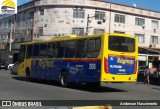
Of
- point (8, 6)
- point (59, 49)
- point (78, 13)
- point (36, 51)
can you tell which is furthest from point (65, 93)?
point (78, 13)

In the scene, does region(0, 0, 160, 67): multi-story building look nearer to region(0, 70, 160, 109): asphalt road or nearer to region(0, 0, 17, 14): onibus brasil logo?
region(0, 0, 17, 14): onibus brasil logo

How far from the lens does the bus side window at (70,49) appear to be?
20391mm

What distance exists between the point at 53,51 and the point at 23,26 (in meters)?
42.2

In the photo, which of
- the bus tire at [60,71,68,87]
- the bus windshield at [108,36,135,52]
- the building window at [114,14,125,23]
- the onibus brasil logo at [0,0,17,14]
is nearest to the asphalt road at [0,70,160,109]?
the bus tire at [60,71,68,87]

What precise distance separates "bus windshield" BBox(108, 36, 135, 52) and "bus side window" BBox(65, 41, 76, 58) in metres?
2.66

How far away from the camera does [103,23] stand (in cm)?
5875

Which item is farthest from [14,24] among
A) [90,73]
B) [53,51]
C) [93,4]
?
[90,73]

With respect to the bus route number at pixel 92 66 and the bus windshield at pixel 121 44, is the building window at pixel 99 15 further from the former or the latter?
the bus route number at pixel 92 66

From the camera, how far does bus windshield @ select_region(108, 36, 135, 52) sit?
Answer: 60.6ft

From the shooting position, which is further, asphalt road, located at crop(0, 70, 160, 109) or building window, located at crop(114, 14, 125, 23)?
building window, located at crop(114, 14, 125, 23)

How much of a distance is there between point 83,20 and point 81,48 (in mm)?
38495

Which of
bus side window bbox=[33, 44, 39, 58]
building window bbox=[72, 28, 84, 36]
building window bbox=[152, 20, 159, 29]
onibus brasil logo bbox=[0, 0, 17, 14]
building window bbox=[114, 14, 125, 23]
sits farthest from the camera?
building window bbox=[152, 20, 159, 29]

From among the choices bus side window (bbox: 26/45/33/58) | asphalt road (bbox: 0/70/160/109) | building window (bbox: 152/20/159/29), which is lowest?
asphalt road (bbox: 0/70/160/109)

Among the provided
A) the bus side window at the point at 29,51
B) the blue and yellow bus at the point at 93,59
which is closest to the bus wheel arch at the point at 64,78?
the blue and yellow bus at the point at 93,59
